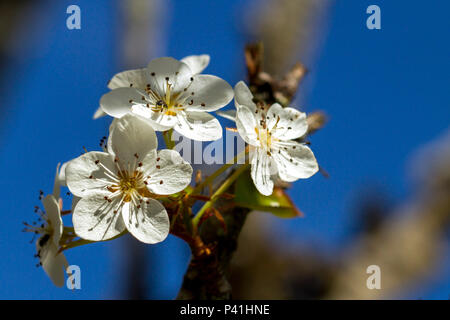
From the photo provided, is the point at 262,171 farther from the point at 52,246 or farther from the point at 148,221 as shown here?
the point at 52,246

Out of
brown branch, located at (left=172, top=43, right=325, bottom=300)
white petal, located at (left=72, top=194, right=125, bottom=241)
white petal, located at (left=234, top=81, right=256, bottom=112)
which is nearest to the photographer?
white petal, located at (left=72, top=194, right=125, bottom=241)

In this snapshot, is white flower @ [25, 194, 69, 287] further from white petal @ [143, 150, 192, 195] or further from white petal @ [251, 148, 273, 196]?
white petal @ [251, 148, 273, 196]

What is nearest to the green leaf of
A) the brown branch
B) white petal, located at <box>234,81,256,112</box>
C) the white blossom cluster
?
the brown branch

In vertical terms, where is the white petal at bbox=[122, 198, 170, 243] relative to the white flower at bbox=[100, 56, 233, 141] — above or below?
below

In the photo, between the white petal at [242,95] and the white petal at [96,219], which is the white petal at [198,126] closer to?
the white petal at [242,95]

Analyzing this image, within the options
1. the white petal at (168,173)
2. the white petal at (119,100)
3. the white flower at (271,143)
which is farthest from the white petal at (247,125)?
the white petal at (119,100)
